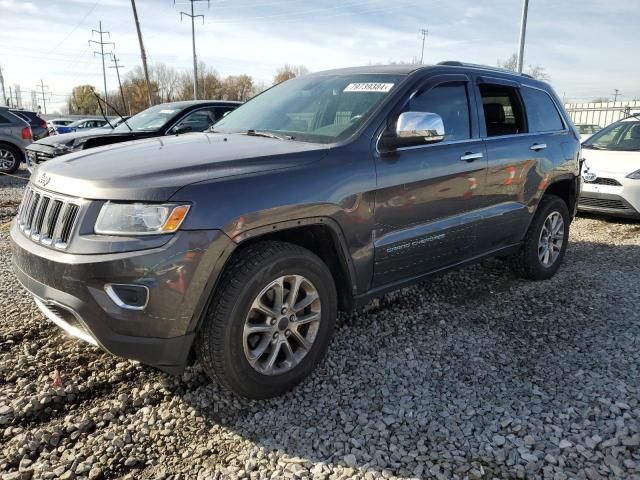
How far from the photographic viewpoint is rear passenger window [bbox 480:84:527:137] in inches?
160

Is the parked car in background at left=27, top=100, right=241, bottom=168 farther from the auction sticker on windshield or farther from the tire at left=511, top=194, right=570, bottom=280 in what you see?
the tire at left=511, top=194, right=570, bottom=280

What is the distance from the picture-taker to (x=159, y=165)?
8.31ft

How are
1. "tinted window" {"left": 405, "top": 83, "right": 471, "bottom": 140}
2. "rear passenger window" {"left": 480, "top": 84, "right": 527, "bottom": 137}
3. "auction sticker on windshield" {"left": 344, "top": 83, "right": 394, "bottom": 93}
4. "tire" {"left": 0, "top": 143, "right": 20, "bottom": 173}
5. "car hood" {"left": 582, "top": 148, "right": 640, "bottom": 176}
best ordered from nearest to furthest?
"auction sticker on windshield" {"left": 344, "top": 83, "right": 394, "bottom": 93} → "tinted window" {"left": 405, "top": 83, "right": 471, "bottom": 140} → "rear passenger window" {"left": 480, "top": 84, "right": 527, "bottom": 137} → "car hood" {"left": 582, "top": 148, "right": 640, "bottom": 176} → "tire" {"left": 0, "top": 143, "right": 20, "bottom": 173}

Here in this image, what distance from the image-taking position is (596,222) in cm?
791

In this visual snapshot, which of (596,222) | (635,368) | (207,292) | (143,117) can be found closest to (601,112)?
(596,222)

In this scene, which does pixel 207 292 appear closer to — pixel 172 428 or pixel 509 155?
pixel 172 428

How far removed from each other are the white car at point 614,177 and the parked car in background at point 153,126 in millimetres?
5563

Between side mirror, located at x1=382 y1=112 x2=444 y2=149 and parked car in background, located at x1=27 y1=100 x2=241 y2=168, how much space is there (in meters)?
5.11

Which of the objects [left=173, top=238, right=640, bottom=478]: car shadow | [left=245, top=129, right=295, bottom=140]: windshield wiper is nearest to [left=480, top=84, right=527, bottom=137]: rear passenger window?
[left=173, top=238, right=640, bottom=478]: car shadow

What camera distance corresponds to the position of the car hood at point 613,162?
24.1 ft

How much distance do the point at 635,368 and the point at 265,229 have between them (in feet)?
8.37

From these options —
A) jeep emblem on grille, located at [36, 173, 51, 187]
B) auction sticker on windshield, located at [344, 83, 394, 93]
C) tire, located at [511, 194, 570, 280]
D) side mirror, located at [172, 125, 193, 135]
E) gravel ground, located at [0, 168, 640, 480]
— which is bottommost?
gravel ground, located at [0, 168, 640, 480]

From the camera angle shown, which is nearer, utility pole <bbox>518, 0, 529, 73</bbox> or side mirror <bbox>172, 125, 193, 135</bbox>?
side mirror <bbox>172, 125, 193, 135</bbox>

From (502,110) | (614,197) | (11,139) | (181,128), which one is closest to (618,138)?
(614,197)
